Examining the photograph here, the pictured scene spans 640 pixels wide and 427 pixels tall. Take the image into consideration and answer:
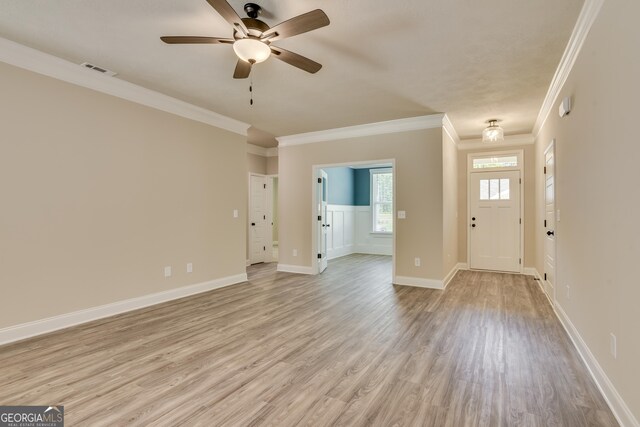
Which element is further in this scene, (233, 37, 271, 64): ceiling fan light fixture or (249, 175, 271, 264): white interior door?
(249, 175, 271, 264): white interior door

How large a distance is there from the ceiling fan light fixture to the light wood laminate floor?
2452mm

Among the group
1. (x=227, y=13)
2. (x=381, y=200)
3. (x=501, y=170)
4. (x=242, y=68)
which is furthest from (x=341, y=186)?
(x=227, y=13)

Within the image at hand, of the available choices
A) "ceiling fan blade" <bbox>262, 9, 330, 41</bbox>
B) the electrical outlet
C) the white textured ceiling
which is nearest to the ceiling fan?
"ceiling fan blade" <bbox>262, 9, 330, 41</bbox>

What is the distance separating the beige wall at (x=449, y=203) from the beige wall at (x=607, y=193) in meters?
2.02

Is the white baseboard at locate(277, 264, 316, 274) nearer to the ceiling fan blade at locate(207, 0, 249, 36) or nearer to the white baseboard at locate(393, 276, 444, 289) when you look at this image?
the white baseboard at locate(393, 276, 444, 289)

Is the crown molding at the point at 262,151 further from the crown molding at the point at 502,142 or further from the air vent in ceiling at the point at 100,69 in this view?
the crown molding at the point at 502,142

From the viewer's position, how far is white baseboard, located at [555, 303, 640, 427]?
1746 mm

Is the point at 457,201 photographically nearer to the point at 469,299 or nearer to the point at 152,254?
the point at 469,299

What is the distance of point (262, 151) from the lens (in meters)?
A: 7.75

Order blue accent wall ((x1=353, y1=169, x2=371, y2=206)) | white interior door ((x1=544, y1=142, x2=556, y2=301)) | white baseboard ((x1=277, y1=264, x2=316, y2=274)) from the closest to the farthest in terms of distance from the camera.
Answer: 1. white interior door ((x1=544, y1=142, x2=556, y2=301))
2. white baseboard ((x1=277, y1=264, x2=316, y2=274))
3. blue accent wall ((x1=353, y1=169, x2=371, y2=206))

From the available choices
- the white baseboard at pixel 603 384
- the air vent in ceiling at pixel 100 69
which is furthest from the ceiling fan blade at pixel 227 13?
the white baseboard at pixel 603 384

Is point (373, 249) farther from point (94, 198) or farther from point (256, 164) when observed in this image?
point (94, 198)

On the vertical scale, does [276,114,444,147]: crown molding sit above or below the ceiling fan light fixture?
above

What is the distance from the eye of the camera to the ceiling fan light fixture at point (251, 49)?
236 cm
